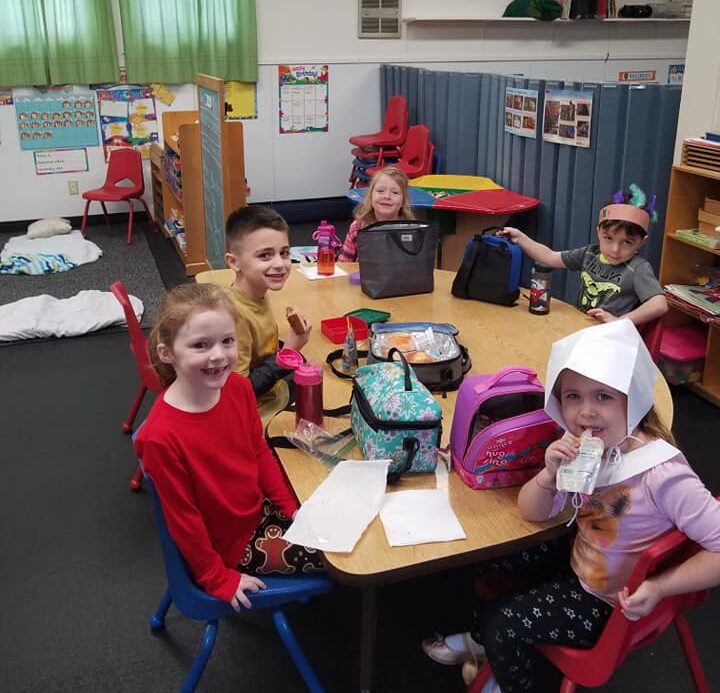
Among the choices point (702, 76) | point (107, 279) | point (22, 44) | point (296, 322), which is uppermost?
point (22, 44)

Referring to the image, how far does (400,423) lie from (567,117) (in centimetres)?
310

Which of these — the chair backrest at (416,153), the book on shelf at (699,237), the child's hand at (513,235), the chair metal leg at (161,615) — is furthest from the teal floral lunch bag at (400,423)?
the chair backrest at (416,153)

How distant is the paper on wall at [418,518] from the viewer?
1441 mm

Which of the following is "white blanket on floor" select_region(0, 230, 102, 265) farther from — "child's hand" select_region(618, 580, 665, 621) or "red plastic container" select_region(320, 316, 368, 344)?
"child's hand" select_region(618, 580, 665, 621)

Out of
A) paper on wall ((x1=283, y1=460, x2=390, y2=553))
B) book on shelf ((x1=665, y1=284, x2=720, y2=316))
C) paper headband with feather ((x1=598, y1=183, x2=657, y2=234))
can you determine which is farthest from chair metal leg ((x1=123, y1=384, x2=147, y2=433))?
book on shelf ((x1=665, y1=284, x2=720, y2=316))

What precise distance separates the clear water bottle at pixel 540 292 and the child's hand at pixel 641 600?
1309 mm

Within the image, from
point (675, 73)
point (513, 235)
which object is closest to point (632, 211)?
point (513, 235)

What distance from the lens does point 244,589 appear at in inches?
62.9

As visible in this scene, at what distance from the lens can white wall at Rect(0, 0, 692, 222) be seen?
650cm

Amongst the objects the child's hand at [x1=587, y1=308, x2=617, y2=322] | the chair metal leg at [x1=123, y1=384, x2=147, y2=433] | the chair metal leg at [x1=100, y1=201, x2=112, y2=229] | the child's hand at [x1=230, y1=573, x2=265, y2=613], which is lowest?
the chair metal leg at [x1=123, y1=384, x2=147, y2=433]

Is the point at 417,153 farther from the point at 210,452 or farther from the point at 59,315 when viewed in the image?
the point at 210,452

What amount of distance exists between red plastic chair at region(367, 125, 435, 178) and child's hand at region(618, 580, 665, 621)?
462 centimetres

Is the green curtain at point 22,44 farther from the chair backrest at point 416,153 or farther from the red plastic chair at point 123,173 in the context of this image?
the chair backrest at point 416,153

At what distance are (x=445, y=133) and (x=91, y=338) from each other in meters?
3.03
